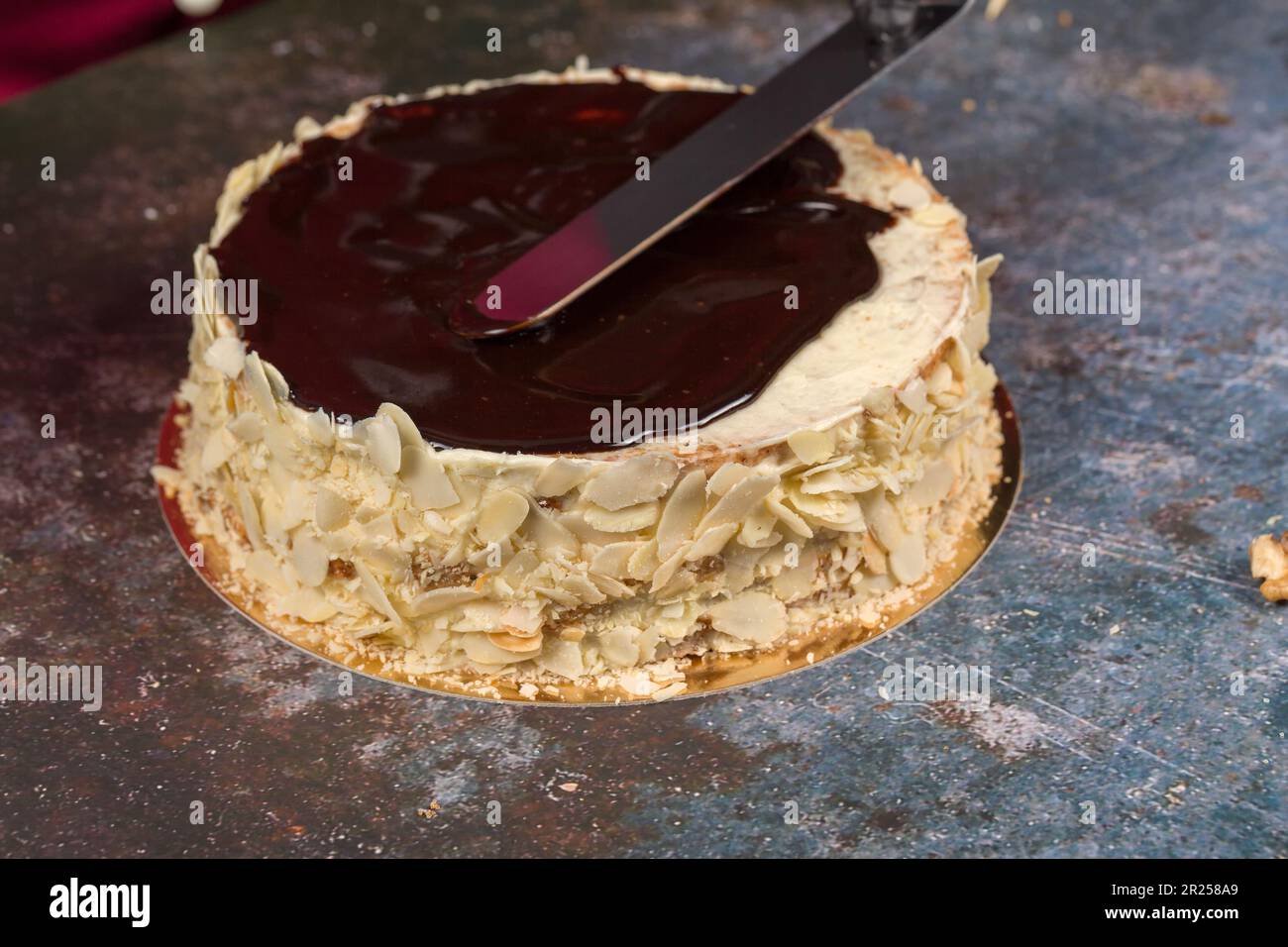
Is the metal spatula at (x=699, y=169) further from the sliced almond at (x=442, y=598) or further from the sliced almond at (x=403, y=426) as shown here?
the sliced almond at (x=442, y=598)

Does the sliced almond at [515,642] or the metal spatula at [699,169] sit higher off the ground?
the metal spatula at [699,169]

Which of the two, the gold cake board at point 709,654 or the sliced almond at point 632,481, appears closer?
the sliced almond at point 632,481

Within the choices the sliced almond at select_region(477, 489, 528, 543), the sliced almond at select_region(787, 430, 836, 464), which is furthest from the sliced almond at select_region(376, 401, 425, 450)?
Result: the sliced almond at select_region(787, 430, 836, 464)

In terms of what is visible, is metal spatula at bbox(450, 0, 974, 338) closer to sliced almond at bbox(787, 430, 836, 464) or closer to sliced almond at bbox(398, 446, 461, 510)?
sliced almond at bbox(398, 446, 461, 510)

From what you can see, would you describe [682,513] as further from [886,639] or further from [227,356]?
[227,356]

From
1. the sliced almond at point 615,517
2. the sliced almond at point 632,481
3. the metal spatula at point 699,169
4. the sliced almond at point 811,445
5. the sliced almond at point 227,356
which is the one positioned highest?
the metal spatula at point 699,169

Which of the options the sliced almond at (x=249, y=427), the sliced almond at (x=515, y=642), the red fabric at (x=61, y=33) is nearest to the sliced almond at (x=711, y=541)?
the sliced almond at (x=515, y=642)

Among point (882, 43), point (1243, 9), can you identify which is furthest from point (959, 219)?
point (1243, 9)
